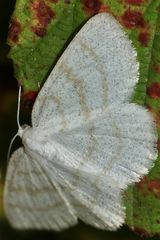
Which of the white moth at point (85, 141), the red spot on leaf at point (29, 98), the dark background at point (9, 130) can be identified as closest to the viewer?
the white moth at point (85, 141)

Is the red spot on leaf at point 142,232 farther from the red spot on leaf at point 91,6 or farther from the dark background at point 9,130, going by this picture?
the red spot on leaf at point 91,6

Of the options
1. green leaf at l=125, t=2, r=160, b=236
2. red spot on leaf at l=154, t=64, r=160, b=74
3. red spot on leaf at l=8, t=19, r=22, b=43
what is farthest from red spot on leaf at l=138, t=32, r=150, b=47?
red spot on leaf at l=8, t=19, r=22, b=43

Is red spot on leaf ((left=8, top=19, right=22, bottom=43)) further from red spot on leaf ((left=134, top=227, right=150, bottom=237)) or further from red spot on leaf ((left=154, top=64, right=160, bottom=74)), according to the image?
red spot on leaf ((left=134, top=227, right=150, bottom=237))

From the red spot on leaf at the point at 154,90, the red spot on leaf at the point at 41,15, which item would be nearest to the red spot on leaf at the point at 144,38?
the red spot on leaf at the point at 154,90

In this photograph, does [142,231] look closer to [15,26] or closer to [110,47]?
[110,47]

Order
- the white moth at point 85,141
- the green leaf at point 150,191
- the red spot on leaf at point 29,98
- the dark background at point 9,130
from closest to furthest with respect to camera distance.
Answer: the white moth at point 85,141 < the green leaf at point 150,191 < the red spot on leaf at point 29,98 < the dark background at point 9,130

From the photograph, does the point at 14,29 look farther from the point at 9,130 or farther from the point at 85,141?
the point at 9,130
